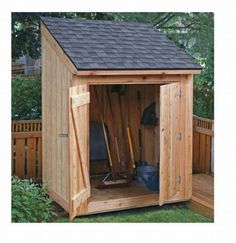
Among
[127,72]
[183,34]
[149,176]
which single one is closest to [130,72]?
[127,72]

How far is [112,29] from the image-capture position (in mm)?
7160

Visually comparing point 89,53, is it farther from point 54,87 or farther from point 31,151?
point 31,151

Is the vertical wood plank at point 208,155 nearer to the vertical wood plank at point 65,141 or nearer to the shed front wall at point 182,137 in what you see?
the shed front wall at point 182,137

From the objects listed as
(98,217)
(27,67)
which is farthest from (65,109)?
(27,67)

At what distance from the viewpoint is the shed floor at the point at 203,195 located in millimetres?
6531

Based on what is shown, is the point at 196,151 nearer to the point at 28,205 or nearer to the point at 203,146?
the point at 203,146

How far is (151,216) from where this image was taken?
256 inches

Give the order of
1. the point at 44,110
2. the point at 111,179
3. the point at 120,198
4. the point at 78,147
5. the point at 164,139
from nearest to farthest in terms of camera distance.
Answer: the point at 78,147, the point at 164,139, the point at 120,198, the point at 44,110, the point at 111,179

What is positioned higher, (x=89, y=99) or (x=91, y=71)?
(x=91, y=71)

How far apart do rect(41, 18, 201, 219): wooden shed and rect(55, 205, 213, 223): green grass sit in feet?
0.31

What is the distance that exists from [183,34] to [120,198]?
379 centimetres
